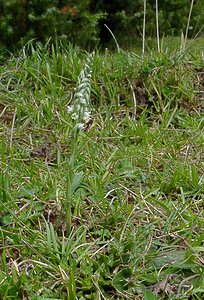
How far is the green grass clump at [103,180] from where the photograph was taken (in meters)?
1.94

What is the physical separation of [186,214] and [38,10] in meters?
4.22

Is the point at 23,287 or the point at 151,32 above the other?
the point at 23,287

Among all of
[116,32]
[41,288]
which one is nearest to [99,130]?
[41,288]

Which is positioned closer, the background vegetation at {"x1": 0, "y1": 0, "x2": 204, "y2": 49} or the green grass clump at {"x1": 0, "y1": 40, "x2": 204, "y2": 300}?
the green grass clump at {"x1": 0, "y1": 40, "x2": 204, "y2": 300}

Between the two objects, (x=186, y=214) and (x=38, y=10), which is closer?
(x=186, y=214)

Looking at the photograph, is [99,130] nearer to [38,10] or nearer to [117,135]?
[117,135]

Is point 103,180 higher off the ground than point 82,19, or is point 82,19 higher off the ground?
point 103,180

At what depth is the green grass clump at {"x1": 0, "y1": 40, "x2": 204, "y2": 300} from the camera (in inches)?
76.4

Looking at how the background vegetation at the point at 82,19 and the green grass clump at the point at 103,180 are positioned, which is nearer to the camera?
the green grass clump at the point at 103,180

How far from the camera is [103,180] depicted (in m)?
2.47

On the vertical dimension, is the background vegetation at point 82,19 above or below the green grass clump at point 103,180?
below

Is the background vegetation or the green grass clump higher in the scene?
the green grass clump

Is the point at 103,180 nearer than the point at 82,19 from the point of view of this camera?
Yes

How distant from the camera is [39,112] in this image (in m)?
3.13
